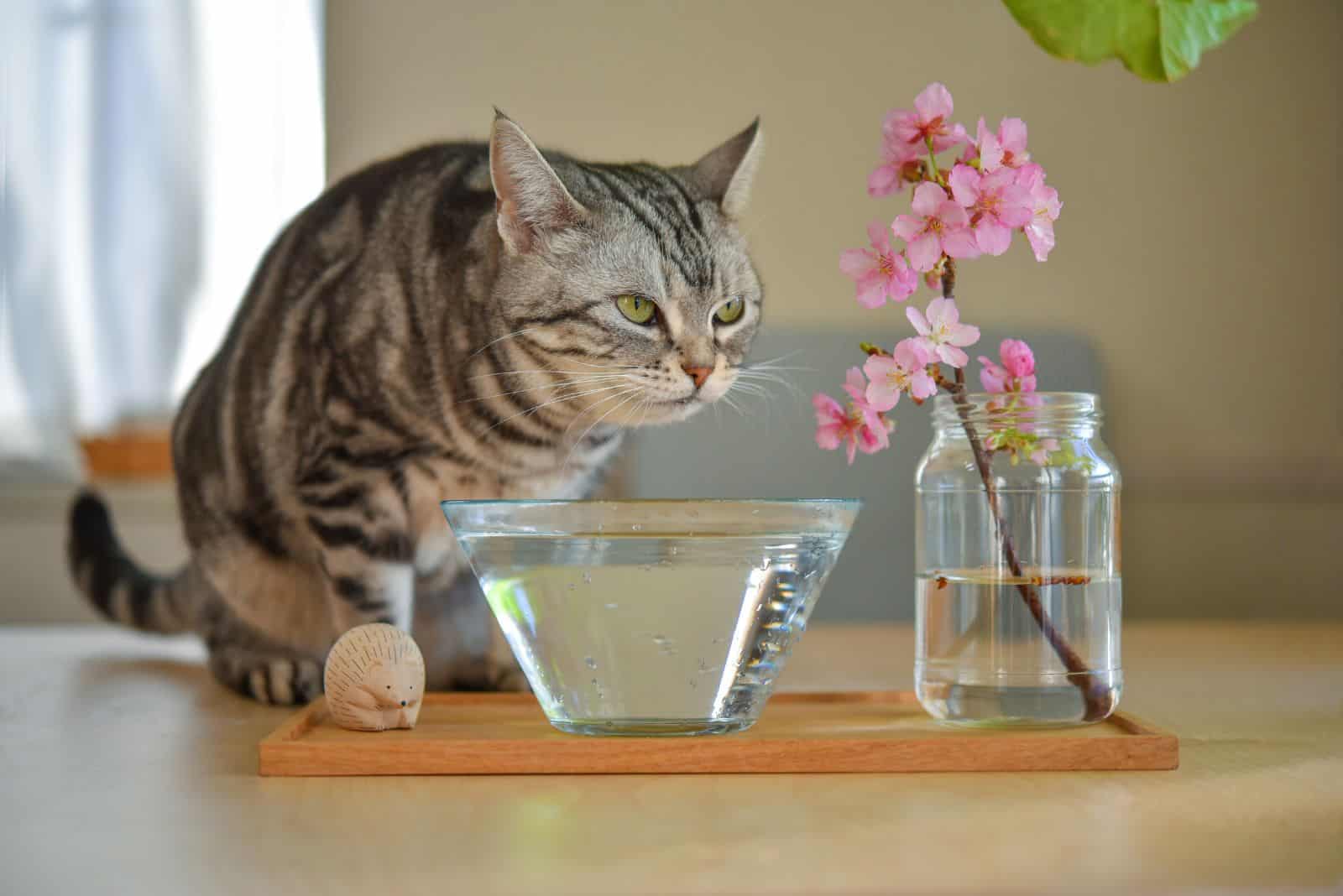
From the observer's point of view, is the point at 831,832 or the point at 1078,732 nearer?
the point at 831,832

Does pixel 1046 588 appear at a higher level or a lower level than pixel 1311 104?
lower

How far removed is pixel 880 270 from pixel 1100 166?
6.69ft

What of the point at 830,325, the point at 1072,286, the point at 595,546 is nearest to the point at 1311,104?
the point at 1072,286

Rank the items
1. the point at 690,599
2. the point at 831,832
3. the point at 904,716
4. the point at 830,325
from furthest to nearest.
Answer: the point at 830,325 → the point at 904,716 → the point at 690,599 → the point at 831,832

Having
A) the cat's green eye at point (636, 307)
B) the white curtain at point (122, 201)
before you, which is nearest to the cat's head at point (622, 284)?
the cat's green eye at point (636, 307)

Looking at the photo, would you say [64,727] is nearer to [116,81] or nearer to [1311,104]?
[116,81]

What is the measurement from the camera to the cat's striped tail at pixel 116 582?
1.39m

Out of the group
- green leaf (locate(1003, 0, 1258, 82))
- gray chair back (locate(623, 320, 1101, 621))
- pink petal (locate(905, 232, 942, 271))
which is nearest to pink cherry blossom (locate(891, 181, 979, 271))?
pink petal (locate(905, 232, 942, 271))

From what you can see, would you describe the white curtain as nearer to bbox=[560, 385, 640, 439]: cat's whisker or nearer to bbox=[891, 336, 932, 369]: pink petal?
bbox=[560, 385, 640, 439]: cat's whisker

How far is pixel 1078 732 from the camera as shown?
71 cm

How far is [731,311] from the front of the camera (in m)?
1.03

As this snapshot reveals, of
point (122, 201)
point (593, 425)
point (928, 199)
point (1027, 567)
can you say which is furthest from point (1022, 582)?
point (122, 201)

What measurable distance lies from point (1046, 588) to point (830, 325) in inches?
68.8

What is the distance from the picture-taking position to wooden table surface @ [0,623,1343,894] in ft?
1.61
